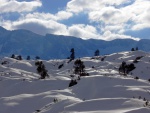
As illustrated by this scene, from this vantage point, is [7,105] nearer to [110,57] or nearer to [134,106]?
[134,106]

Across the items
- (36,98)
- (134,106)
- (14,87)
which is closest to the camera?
(134,106)

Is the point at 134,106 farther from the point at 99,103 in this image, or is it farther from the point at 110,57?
the point at 110,57

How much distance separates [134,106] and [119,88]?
11.5 m

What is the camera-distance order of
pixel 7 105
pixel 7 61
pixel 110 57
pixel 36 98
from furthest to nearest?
pixel 110 57 → pixel 7 61 → pixel 36 98 → pixel 7 105

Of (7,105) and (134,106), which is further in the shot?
(7,105)

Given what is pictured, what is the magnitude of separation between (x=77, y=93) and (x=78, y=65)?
50173 mm

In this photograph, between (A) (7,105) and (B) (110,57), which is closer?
(A) (7,105)

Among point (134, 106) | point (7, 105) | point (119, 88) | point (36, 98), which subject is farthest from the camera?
point (119, 88)

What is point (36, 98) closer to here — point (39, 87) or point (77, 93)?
point (77, 93)

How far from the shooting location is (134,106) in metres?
16.2

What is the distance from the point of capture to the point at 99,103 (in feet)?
57.7

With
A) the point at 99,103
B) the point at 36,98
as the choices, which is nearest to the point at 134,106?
the point at 99,103

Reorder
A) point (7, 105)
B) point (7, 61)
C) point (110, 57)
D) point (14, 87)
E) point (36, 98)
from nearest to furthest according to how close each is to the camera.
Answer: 1. point (7, 105)
2. point (36, 98)
3. point (14, 87)
4. point (7, 61)
5. point (110, 57)

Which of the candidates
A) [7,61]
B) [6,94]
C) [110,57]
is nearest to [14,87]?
[6,94]
